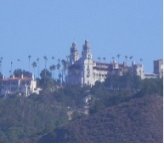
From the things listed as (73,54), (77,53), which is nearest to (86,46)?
(73,54)

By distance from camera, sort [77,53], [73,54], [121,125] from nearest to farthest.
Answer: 1. [121,125]
2. [73,54]
3. [77,53]

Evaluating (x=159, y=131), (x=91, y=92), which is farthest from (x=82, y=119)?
(x=91, y=92)

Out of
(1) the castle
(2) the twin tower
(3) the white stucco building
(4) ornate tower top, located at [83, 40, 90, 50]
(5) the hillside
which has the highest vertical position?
(4) ornate tower top, located at [83, 40, 90, 50]

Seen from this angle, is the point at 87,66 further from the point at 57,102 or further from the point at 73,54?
the point at 57,102

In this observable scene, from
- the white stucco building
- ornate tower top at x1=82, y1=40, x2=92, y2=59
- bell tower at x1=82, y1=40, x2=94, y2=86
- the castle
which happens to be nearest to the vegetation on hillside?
the white stucco building

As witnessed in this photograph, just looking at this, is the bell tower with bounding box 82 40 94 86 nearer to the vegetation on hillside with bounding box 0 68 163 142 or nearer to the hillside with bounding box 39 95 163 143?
the vegetation on hillside with bounding box 0 68 163 142

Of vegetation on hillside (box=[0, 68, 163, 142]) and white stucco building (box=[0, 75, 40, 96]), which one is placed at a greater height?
white stucco building (box=[0, 75, 40, 96])

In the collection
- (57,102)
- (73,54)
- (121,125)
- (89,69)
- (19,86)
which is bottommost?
(121,125)
